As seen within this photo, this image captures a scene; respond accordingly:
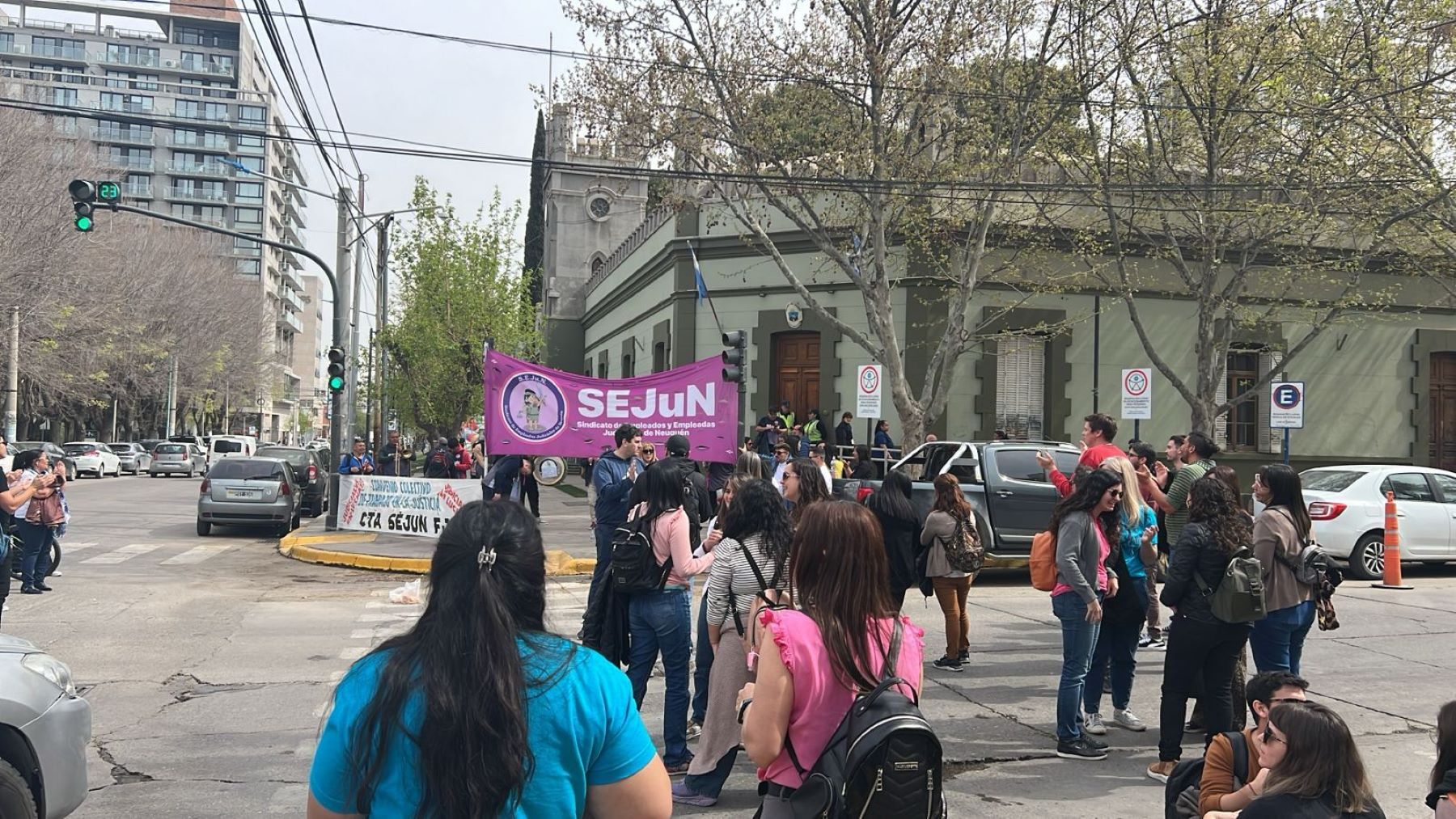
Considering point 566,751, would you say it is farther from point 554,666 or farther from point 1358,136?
point 1358,136

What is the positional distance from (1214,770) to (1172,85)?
60.5 ft

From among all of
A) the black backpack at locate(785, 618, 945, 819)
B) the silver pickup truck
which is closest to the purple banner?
the silver pickup truck

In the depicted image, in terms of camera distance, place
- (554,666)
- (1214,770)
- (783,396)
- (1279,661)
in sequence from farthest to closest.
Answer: (783,396)
(1279,661)
(1214,770)
(554,666)

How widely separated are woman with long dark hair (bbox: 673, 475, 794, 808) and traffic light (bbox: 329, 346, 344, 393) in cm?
1668

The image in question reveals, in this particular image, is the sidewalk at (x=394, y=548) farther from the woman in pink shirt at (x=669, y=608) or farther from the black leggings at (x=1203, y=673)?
the black leggings at (x=1203, y=673)

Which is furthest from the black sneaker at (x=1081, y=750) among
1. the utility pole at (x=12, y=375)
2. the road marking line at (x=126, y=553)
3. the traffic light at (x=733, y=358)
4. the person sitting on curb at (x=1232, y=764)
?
the utility pole at (x=12, y=375)

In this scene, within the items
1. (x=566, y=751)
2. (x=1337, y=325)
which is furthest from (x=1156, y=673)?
(x=1337, y=325)

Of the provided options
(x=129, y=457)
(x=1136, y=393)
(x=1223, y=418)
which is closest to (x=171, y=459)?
(x=129, y=457)

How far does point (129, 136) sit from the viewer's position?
105 meters

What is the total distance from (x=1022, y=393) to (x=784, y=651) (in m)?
22.8

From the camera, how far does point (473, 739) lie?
201cm

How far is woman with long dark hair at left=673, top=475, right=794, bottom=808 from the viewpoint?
5.49m

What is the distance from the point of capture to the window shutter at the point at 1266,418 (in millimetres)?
26281

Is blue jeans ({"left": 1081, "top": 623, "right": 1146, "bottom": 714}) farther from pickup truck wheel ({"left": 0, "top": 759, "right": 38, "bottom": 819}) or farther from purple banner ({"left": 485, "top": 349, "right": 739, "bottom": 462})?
purple banner ({"left": 485, "top": 349, "right": 739, "bottom": 462})
